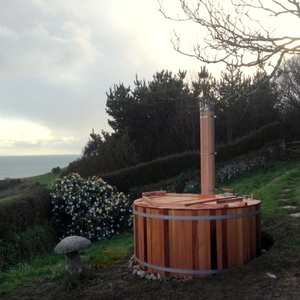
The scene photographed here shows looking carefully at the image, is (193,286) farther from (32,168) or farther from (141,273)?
(32,168)

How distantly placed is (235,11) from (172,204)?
9.00ft

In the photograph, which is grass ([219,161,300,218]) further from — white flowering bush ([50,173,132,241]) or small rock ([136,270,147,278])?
white flowering bush ([50,173,132,241])

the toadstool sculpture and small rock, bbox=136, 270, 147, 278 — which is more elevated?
the toadstool sculpture

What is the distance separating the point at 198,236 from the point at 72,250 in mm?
1697

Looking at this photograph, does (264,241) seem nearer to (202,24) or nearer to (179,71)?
(202,24)

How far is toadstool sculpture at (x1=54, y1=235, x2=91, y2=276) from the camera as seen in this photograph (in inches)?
235

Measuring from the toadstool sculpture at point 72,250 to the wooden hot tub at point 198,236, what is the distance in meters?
0.89

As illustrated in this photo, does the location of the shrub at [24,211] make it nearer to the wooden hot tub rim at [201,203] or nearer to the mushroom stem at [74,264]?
the mushroom stem at [74,264]

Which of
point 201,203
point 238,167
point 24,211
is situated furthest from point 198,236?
point 238,167

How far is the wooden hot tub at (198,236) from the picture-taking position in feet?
17.8

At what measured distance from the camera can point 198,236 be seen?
17.7ft

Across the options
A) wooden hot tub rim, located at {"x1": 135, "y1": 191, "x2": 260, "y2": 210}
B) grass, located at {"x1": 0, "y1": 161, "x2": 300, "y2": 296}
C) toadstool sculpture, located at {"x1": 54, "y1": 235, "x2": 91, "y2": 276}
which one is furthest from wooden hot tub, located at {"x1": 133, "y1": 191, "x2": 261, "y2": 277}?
toadstool sculpture, located at {"x1": 54, "y1": 235, "x2": 91, "y2": 276}

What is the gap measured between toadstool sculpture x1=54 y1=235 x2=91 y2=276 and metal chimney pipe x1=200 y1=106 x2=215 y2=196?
1894 millimetres

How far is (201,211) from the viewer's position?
540 centimetres
